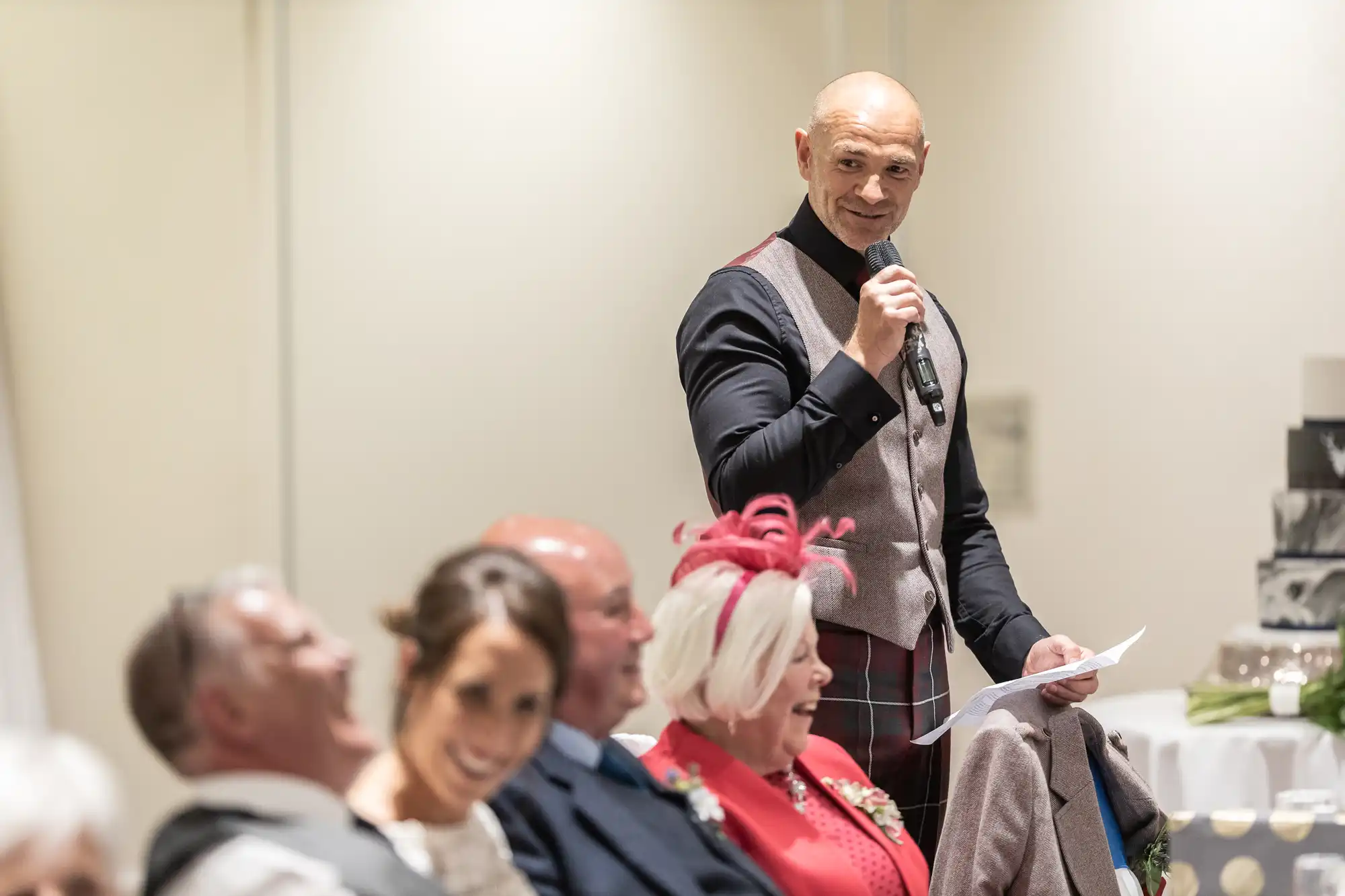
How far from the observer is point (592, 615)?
1329 mm

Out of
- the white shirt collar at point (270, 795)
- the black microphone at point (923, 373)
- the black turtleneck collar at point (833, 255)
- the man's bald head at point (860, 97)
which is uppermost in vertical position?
the man's bald head at point (860, 97)

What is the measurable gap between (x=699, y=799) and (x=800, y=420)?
1.73 feet

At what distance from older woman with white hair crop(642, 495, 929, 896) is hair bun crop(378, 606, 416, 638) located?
1.23ft

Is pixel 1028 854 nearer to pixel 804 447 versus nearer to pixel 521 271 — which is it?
pixel 804 447

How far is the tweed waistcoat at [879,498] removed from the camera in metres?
2.01

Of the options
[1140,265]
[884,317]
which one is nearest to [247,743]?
[884,317]

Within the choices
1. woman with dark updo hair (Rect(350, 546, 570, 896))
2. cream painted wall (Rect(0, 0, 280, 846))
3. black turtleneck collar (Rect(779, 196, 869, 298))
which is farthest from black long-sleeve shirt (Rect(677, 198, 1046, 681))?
cream painted wall (Rect(0, 0, 280, 846))

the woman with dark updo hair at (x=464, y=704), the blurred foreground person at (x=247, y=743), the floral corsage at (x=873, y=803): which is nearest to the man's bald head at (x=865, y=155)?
the floral corsage at (x=873, y=803)

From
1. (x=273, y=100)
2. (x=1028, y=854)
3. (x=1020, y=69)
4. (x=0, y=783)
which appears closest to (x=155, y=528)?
(x=273, y=100)

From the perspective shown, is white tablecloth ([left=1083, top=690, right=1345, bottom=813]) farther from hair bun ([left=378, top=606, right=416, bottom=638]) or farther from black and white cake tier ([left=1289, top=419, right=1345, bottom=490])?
hair bun ([left=378, top=606, right=416, bottom=638])

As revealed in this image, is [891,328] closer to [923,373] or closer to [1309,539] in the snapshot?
[923,373]

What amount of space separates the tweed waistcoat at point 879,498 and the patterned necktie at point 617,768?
1.96 feet

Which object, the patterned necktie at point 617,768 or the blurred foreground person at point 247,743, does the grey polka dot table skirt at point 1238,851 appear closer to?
the patterned necktie at point 617,768

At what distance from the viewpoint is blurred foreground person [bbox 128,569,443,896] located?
3.23 feet
